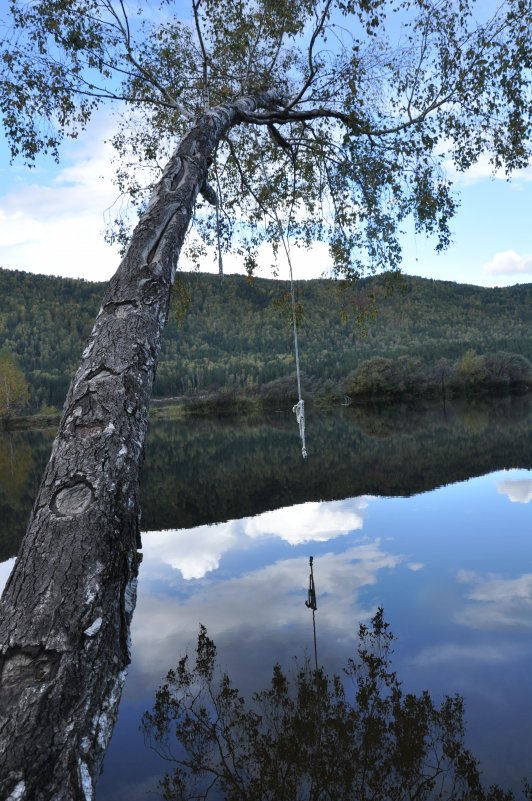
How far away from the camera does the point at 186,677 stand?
4.46 metres

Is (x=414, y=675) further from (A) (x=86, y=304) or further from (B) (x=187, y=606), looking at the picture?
(A) (x=86, y=304)

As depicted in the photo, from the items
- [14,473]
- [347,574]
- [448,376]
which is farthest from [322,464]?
[448,376]

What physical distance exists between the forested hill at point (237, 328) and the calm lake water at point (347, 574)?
57840 millimetres

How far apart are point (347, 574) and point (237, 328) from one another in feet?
353

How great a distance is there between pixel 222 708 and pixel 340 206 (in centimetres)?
762

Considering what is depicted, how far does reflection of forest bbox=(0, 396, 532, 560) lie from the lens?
1226cm

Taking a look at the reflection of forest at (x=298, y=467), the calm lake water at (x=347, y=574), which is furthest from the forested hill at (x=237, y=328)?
the calm lake water at (x=347, y=574)

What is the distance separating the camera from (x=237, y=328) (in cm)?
11269

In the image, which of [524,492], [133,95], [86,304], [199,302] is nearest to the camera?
[133,95]

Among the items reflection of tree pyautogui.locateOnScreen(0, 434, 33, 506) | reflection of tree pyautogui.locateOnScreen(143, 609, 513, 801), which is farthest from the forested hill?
reflection of tree pyautogui.locateOnScreen(143, 609, 513, 801)

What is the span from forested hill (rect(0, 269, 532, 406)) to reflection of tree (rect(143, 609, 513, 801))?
6746cm

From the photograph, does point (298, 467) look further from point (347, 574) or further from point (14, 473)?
point (14, 473)

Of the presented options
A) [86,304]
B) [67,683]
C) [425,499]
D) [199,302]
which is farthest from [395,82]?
[86,304]

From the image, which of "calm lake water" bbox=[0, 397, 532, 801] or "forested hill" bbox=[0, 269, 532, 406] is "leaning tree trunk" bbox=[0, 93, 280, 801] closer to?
"calm lake water" bbox=[0, 397, 532, 801]
